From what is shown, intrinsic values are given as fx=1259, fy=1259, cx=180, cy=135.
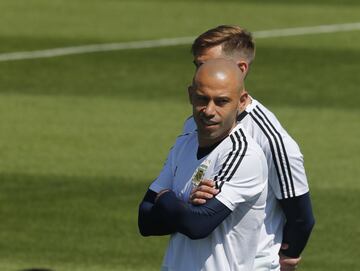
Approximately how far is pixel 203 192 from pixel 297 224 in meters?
0.97

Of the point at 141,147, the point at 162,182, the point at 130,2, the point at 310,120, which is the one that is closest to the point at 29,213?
the point at 141,147

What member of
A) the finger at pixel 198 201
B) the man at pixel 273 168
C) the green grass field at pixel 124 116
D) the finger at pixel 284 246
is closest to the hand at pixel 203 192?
the finger at pixel 198 201

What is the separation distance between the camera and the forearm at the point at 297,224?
226 inches

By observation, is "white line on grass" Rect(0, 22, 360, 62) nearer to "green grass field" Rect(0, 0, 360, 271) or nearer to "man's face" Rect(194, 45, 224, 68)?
"green grass field" Rect(0, 0, 360, 271)

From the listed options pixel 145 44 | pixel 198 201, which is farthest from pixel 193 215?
pixel 145 44

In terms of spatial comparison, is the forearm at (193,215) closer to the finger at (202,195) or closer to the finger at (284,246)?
the finger at (202,195)

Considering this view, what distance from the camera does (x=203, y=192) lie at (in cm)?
493

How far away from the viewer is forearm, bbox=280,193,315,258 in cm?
573

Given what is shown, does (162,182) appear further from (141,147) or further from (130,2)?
(130,2)

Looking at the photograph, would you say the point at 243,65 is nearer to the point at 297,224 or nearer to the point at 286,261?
the point at 297,224

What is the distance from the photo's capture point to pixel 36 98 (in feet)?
48.3

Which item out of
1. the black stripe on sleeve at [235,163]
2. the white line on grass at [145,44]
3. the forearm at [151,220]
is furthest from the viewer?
the white line on grass at [145,44]

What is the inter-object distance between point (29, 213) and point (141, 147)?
239cm

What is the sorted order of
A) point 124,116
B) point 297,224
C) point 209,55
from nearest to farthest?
1. point 209,55
2. point 297,224
3. point 124,116
